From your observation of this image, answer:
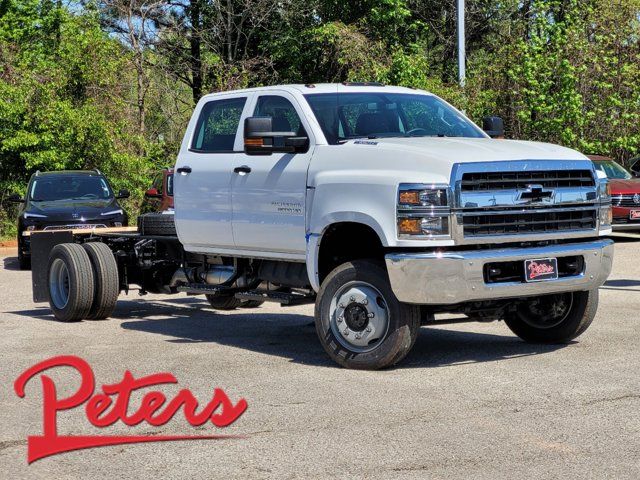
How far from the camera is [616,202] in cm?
2389

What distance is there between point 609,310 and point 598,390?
15.5 ft

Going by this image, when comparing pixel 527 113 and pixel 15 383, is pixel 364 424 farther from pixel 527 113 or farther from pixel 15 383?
pixel 527 113

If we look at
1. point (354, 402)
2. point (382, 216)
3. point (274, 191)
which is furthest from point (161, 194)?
point (354, 402)

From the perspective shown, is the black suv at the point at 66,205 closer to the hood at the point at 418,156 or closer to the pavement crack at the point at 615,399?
the hood at the point at 418,156

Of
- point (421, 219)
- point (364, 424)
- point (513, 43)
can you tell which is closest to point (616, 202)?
point (513, 43)

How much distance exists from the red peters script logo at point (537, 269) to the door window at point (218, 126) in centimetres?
320

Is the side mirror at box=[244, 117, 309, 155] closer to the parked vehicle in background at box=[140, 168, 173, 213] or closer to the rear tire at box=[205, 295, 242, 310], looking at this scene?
the rear tire at box=[205, 295, 242, 310]

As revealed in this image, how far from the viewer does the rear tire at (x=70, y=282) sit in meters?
12.5

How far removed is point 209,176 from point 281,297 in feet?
4.65

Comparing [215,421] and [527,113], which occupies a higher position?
[527,113]

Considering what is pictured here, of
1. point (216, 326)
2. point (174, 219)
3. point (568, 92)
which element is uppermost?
point (568, 92)

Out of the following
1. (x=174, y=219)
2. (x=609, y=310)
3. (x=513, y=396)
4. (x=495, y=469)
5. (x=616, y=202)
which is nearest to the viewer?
(x=495, y=469)

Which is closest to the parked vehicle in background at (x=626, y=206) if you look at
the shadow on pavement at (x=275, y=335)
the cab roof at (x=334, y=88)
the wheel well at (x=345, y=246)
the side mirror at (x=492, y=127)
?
the shadow on pavement at (x=275, y=335)

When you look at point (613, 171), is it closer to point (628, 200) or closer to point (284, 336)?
point (628, 200)
